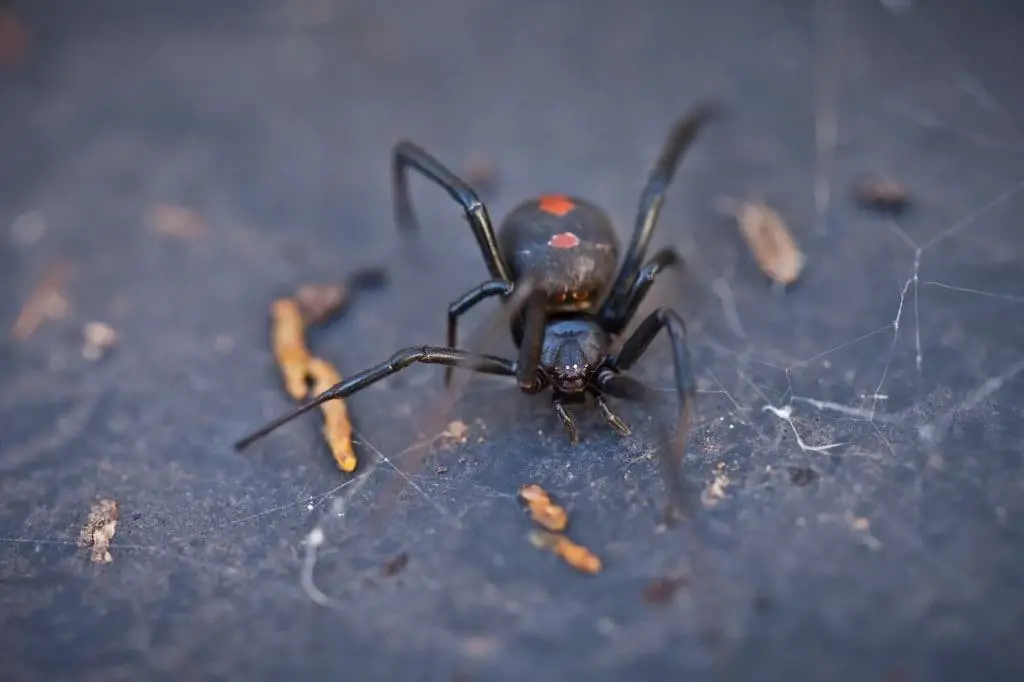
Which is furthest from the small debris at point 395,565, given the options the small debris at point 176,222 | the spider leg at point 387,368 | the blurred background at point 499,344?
the small debris at point 176,222

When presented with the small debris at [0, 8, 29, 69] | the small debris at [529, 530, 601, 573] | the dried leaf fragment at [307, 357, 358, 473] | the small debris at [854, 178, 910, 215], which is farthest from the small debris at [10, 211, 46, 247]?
the small debris at [854, 178, 910, 215]

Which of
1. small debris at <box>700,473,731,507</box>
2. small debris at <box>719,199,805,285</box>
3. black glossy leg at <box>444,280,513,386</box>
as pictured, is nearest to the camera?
small debris at <box>700,473,731,507</box>

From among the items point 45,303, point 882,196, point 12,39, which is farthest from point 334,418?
point 12,39

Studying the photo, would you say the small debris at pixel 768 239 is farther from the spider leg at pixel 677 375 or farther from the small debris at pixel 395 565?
the small debris at pixel 395 565

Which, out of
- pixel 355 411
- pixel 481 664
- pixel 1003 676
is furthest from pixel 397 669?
pixel 1003 676

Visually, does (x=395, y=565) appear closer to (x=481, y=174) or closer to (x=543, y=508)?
(x=543, y=508)

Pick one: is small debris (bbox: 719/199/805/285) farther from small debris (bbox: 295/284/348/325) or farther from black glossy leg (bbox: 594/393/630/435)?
small debris (bbox: 295/284/348/325)
